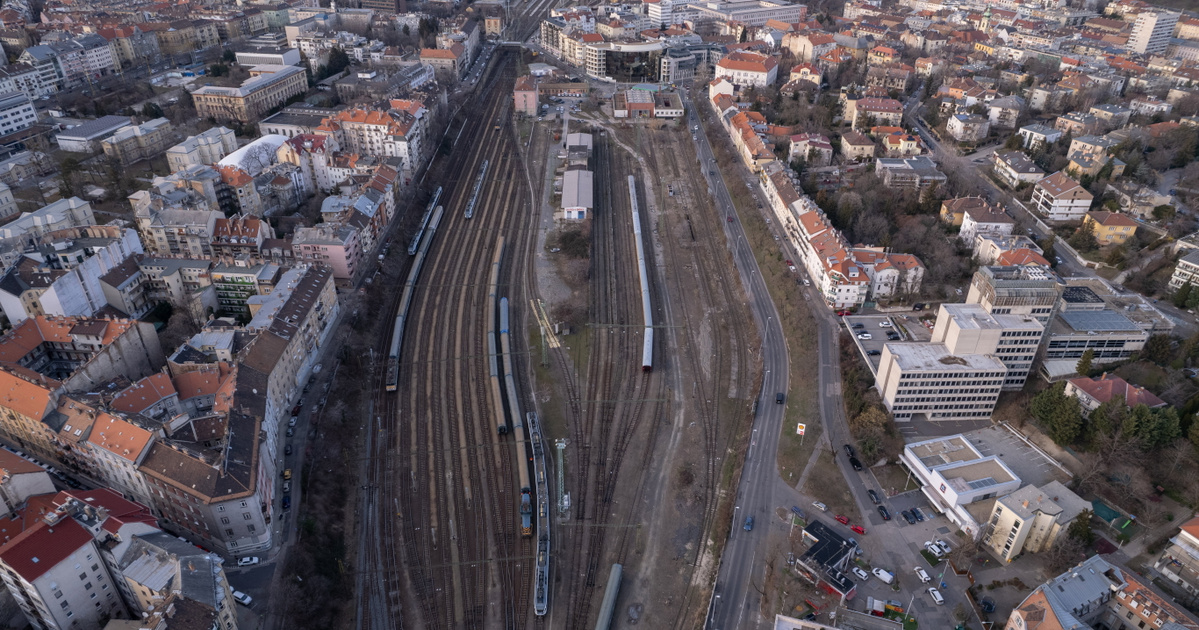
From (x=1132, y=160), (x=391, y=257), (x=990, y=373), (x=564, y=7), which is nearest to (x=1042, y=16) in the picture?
(x=1132, y=160)

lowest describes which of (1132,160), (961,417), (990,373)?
(961,417)

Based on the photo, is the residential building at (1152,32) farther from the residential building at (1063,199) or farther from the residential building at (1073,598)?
the residential building at (1073,598)

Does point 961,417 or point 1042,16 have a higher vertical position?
point 1042,16

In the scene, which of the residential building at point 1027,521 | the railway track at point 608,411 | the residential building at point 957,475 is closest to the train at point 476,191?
the railway track at point 608,411

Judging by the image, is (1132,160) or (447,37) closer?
(1132,160)

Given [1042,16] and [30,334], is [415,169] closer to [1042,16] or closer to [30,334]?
[30,334]
